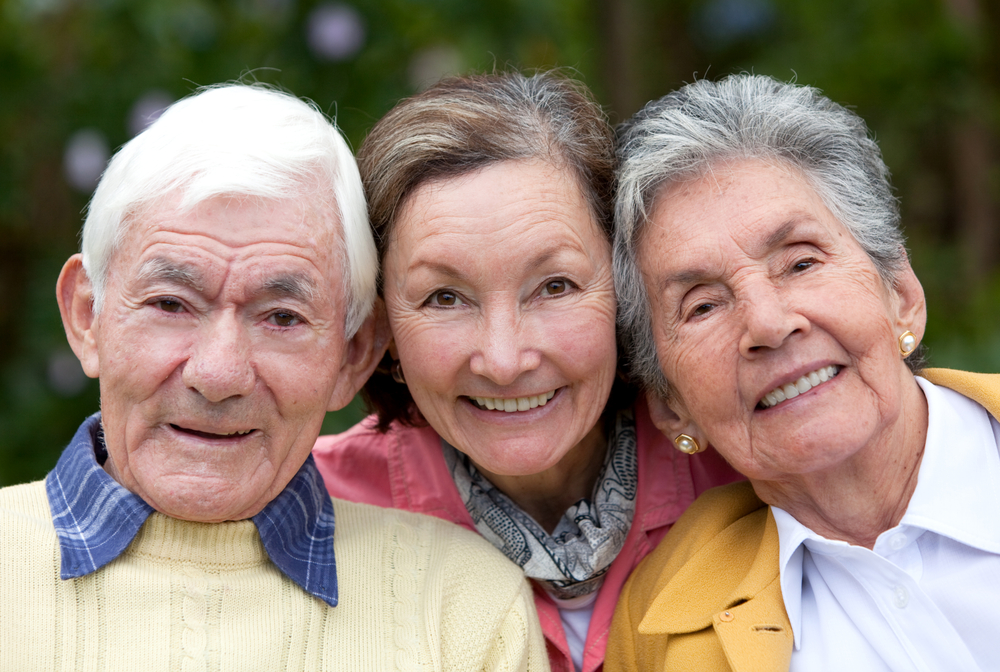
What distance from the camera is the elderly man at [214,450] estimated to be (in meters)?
2.10

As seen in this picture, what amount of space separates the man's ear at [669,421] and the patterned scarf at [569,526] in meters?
0.20

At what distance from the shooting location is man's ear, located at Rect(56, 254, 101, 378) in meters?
2.29

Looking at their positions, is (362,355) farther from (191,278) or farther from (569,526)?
(569,526)

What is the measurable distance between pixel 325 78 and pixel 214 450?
2.92m

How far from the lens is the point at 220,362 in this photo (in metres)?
2.09

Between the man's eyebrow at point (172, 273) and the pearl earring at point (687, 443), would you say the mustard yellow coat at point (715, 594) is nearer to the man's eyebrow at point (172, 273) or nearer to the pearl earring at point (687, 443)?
the pearl earring at point (687, 443)

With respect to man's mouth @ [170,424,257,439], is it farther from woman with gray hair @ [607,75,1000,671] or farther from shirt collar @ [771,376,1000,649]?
shirt collar @ [771,376,1000,649]

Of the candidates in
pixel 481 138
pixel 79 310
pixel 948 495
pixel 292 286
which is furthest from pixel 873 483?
pixel 79 310

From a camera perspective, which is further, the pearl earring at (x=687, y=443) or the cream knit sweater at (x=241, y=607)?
the pearl earring at (x=687, y=443)

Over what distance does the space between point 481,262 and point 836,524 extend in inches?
42.5

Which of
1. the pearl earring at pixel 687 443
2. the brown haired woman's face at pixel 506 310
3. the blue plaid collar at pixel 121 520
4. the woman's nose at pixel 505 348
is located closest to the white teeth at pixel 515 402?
the brown haired woman's face at pixel 506 310

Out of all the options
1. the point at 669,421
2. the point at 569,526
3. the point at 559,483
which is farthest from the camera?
the point at 559,483

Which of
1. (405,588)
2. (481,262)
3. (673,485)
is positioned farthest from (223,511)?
(673,485)

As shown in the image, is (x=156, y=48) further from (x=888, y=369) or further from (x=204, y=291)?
(x=888, y=369)
